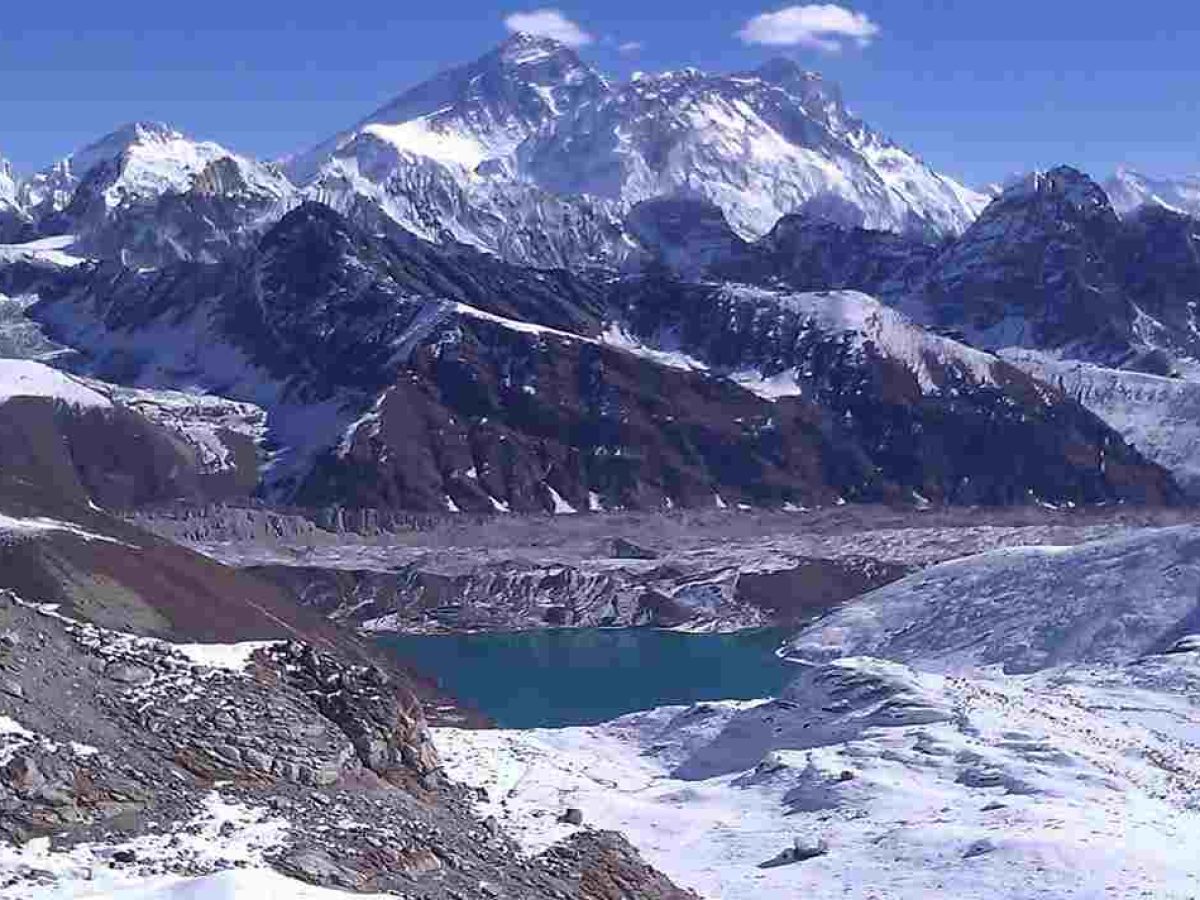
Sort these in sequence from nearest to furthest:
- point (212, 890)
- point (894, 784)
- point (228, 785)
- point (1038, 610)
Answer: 1. point (212, 890)
2. point (228, 785)
3. point (894, 784)
4. point (1038, 610)

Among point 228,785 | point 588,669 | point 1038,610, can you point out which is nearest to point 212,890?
point 228,785

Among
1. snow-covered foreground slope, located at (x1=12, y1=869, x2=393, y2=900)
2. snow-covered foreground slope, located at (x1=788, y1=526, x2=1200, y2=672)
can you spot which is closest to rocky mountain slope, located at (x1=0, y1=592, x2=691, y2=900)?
snow-covered foreground slope, located at (x1=12, y1=869, x2=393, y2=900)

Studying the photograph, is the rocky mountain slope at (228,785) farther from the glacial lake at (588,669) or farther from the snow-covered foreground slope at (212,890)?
the glacial lake at (588,669)

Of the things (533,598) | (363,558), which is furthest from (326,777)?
(363,558)

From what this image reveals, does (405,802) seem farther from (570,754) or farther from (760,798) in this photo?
(570,754)

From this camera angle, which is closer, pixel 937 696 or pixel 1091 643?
pixel 937 696

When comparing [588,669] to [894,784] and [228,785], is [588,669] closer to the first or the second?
[894,784]

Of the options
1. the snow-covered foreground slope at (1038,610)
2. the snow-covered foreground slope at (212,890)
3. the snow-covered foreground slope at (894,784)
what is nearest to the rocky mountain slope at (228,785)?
the snow-covered foreground slope at (212,890)
